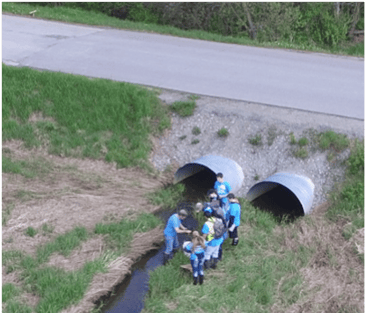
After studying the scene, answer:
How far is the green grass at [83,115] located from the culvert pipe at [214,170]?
1131mm

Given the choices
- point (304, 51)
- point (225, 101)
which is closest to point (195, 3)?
point (304, 51)

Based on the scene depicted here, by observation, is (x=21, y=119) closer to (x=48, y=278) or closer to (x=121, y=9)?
(x=48, y=278)

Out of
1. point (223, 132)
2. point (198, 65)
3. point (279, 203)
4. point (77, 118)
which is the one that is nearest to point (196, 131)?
point (223, 132)

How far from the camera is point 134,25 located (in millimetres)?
20438

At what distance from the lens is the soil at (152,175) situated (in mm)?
10281

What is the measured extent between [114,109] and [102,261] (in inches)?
210

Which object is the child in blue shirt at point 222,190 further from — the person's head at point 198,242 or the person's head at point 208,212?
the person's head at point 198,242

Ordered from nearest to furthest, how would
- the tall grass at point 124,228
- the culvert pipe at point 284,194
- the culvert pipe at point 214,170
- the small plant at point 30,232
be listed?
the small plant at point 30,232
the tall grass at point 124,228
the culvert pipe at point 284,194
the culvert pipe at point 214,170

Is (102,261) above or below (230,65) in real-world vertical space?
below

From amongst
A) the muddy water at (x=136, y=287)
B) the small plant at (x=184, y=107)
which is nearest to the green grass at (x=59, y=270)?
the muddy water at (x=136, y=287)

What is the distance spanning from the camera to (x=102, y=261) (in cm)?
950

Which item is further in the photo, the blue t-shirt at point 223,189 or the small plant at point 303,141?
the small plant at point 303,141

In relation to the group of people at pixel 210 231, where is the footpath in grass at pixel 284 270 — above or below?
below

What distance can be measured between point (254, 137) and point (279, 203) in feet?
6.18
